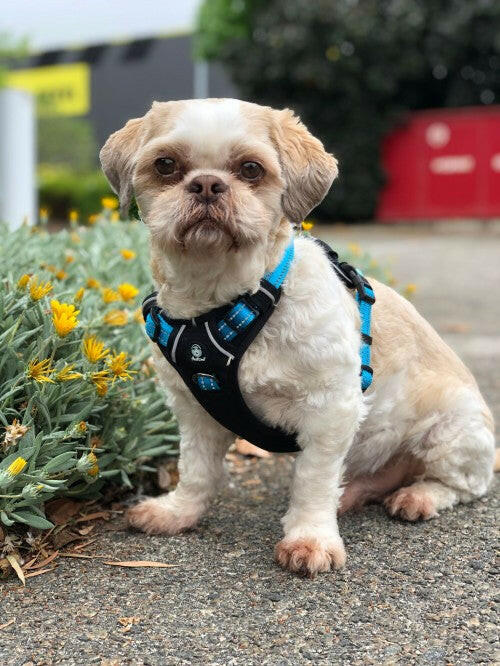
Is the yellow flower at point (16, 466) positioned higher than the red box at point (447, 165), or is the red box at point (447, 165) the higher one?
the yellow flower at point (16, 466)

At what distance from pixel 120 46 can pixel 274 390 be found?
3830 cm

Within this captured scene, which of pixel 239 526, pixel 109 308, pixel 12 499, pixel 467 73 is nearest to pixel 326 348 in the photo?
pixel 239 526

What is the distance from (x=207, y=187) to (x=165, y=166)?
0.79ft

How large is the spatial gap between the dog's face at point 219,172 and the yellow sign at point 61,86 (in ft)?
122

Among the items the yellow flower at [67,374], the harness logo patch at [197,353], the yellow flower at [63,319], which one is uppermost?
the yellow flower at [63,319]

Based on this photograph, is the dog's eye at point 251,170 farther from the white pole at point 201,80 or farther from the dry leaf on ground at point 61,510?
the white pole at point 201,80

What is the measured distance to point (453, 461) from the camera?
3418 millimetres

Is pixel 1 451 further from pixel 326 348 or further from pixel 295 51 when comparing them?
pixel 295 51

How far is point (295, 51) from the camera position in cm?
2202

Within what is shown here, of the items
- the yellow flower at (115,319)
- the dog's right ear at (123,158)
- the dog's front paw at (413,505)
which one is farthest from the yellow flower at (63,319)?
the dog's front paw at (413,505)

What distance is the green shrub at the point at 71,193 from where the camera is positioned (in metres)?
26.3

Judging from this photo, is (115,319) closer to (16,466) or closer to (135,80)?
(16,466)

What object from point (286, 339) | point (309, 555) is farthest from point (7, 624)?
point (286, 339)

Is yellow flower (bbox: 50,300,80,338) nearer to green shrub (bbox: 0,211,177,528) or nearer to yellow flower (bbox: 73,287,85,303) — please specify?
green shrub (bbox: 0,211,177,528)
